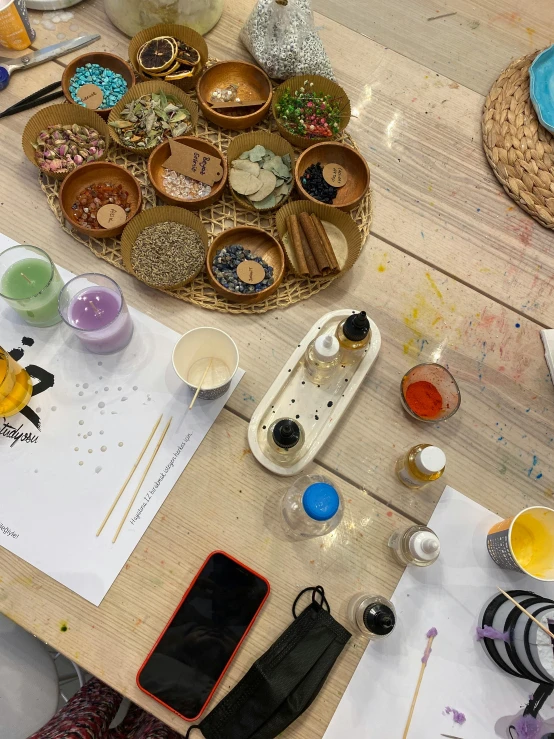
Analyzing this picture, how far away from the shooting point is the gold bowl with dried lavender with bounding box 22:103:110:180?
1.11 metres

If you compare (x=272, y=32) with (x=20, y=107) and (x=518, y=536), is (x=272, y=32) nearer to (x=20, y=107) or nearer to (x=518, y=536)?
(x=20, y=107)

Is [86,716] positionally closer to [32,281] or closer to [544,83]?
[32,281]

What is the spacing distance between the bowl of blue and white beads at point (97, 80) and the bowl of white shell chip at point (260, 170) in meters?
0.34

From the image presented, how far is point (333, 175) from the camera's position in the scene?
117 cm

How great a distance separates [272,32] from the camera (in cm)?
121

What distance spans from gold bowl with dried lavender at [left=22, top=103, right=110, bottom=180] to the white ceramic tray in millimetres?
669

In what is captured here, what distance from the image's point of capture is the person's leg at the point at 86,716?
1.01 meters

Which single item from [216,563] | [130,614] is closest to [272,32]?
[216,563]

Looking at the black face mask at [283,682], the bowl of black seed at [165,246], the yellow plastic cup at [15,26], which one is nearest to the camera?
the black face mask at [283,682]

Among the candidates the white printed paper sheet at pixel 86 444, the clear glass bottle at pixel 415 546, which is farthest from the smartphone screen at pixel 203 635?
the clear glass bottle at pixel 415 546

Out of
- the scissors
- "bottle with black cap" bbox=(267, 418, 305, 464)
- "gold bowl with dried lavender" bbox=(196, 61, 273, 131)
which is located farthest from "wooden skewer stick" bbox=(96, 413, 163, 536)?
the scissors

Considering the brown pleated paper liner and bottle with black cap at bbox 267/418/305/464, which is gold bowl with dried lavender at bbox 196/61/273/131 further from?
bottle with black cap at bbox 267/418/305/464

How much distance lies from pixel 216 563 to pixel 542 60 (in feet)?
4.77

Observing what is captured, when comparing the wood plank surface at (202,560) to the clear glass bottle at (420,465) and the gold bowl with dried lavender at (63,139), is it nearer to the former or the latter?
the clear glass bottle at (420,465)
